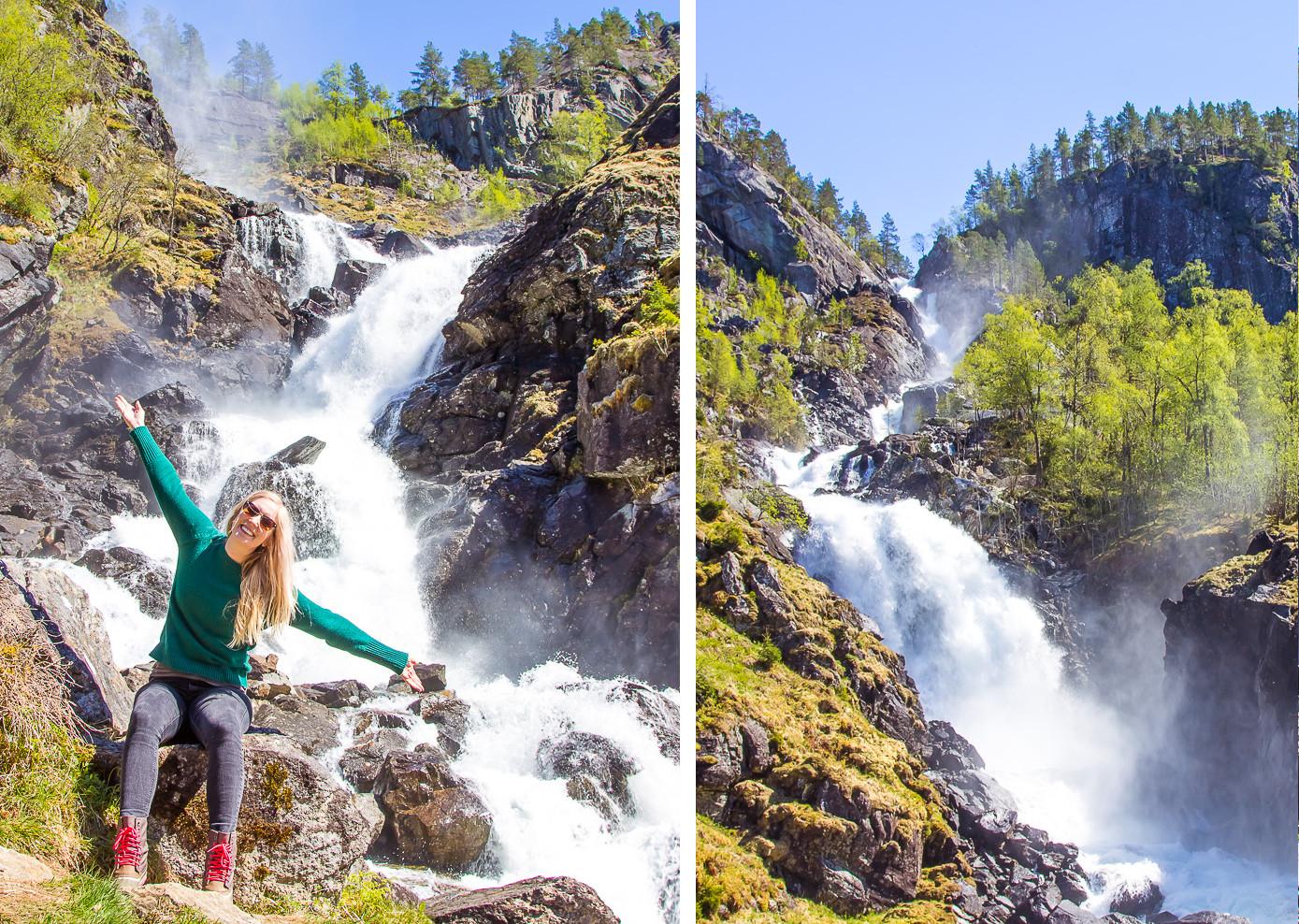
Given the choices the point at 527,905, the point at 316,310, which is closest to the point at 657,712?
the point at 527,905

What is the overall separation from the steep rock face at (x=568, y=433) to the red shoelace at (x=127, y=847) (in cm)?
161

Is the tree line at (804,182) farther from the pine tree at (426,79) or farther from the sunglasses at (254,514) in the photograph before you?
the sunglasses at (254,514)

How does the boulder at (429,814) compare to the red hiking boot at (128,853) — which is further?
the boulder at (429,814)

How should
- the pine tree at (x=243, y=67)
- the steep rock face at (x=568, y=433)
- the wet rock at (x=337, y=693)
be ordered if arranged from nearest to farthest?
1. the wet rock at (x=337, y=693)
2. the pine tree at (x=243, y=67)
3. the steep rock face at (x=568, y=433)

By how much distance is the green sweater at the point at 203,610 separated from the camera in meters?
1.97

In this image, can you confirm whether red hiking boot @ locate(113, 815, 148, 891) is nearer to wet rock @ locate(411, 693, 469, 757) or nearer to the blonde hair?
the blonde hair

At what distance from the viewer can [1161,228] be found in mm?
4211

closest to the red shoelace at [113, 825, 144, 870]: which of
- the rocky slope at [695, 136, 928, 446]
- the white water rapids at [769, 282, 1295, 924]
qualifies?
the white water rapids at [769, 282, 1295, 924]

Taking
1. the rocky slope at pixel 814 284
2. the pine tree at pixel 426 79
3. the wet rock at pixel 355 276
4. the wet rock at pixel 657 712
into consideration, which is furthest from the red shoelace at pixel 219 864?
the rocky slope at pixel 814 284

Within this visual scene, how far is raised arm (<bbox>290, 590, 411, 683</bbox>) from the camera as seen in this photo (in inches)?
82.8

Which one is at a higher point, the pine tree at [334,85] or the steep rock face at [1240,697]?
the pine tree at [334,85]

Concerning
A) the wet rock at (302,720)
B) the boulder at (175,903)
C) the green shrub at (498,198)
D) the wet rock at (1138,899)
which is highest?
the green shrub at (498,198)

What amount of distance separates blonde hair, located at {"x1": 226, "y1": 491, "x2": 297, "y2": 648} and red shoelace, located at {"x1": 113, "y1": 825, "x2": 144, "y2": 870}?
1.31 feet

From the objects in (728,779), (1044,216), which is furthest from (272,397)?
(1044,216)
